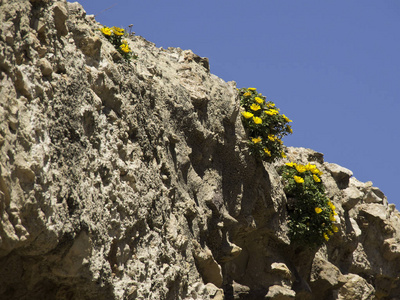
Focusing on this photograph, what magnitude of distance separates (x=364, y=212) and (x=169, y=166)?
19.4 ft

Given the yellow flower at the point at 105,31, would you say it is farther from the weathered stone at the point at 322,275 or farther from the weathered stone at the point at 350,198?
the weathered stone at the point at 350,198

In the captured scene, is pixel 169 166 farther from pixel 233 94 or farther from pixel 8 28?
pixel 8 28

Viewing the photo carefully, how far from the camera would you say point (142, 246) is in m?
6.05

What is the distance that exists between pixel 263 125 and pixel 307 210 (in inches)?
58.1

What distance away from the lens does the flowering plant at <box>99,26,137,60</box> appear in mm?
6895

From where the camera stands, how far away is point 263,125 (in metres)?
8.42

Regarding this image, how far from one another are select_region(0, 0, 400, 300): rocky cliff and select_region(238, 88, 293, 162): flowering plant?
0.19 meters

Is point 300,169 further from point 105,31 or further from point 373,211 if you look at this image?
point 105,31

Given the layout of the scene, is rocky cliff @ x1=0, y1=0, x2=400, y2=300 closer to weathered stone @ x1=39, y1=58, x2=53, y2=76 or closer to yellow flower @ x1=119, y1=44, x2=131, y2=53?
weathered stone @ x1=39, y1=58, x2=53, y2=76

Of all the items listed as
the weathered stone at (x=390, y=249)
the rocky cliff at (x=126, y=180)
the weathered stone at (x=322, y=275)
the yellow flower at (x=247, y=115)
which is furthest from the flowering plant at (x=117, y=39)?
the weathered stone at (x=390, y=249)

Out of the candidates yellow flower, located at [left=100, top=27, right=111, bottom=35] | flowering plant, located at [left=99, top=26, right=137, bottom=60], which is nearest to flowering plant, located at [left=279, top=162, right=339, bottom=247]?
flowering plant, located at [left=99, top=26, right=137, bottom=60]

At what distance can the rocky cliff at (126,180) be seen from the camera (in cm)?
471

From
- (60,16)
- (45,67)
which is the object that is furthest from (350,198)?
(45,67)

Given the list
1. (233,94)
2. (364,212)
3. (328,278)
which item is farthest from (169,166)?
(364,212)
